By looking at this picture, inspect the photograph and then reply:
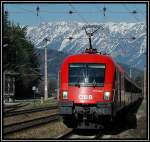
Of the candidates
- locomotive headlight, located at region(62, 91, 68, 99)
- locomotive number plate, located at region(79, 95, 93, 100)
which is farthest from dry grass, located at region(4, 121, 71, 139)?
locomotive number plate, located at region(79, 95, 93, 100)

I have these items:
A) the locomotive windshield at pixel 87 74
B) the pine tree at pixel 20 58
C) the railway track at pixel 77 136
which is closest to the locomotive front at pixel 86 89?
the locomotive windshield at pixel 87 74

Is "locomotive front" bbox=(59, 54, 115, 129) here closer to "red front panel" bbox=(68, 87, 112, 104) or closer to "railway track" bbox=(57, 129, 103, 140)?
"red front panel" bbox=(68, 87, 112, 104)

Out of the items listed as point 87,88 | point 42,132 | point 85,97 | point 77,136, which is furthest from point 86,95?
point 42,132

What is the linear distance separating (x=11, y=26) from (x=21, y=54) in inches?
225

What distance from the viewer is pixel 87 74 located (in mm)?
19531

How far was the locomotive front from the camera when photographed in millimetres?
18859

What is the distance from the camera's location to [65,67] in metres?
19.9

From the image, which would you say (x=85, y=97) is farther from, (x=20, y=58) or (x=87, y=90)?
(x=20, y=58)

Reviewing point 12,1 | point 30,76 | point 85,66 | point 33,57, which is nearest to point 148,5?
point 12,1

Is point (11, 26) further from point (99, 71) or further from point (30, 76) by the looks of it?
point (99, 71)

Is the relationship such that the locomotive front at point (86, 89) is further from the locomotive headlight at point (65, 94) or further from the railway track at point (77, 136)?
the railway track at point (77, 136)

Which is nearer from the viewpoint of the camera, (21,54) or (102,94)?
(102,94)

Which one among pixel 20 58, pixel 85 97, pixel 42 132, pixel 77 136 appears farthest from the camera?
pixel 20 58

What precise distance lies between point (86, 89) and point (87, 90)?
57 millimetres
